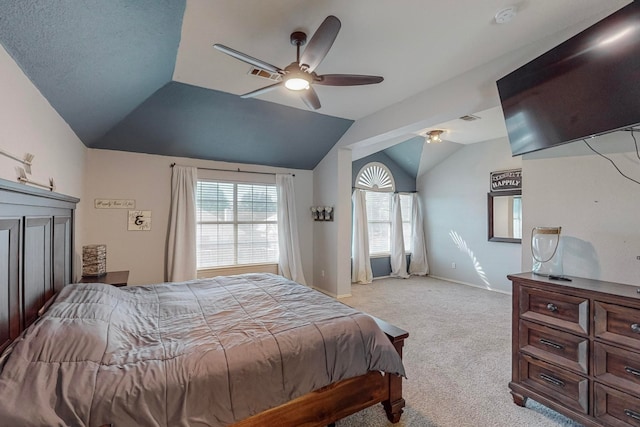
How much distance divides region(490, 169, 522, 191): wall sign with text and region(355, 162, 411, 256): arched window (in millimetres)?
1862

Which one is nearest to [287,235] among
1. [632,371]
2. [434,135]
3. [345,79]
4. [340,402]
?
[434,135]

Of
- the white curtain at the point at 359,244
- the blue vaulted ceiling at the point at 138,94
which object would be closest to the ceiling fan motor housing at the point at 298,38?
the blue vaulted ceiling at the point at 138,94

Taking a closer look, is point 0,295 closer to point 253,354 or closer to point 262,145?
point 253,354

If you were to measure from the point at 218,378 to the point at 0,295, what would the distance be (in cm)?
112

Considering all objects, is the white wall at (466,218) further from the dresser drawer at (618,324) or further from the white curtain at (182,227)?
the white curtain at (182,227)

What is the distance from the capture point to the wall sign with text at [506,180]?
5.11 metres

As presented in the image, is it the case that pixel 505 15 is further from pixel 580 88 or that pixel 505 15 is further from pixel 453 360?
pixel 453 360

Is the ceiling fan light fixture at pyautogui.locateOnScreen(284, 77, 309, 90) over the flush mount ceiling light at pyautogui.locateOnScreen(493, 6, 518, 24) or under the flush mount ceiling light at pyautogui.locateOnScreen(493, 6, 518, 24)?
under

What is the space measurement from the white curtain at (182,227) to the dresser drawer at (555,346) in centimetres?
410

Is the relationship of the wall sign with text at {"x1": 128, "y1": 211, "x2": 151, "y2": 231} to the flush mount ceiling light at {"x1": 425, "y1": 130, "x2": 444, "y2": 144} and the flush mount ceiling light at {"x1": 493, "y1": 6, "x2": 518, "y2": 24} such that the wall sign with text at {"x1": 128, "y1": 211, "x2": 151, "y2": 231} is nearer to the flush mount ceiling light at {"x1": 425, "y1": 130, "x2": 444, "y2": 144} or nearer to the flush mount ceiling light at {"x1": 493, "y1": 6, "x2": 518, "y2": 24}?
the flush mount ceiling light at {"x1": 493, "y1": 6, "x2": 518, "y2": 24}

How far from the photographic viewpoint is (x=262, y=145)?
4.58 metres

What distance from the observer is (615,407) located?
171cm

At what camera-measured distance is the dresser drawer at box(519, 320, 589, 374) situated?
1.86 m

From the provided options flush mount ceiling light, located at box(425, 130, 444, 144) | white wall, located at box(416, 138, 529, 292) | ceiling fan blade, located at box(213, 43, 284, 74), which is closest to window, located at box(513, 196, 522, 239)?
white wall, located at box(416, 138, 529, 292)
